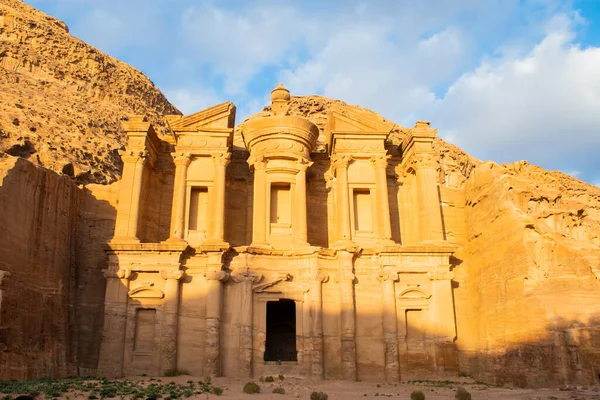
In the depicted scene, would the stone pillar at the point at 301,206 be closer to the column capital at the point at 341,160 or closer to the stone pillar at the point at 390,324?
the column capital at the point at 341,160

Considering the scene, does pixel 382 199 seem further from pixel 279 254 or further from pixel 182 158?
pixel 182 158

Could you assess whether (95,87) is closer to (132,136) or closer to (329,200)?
(132,136)

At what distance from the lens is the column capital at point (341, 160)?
2514cm

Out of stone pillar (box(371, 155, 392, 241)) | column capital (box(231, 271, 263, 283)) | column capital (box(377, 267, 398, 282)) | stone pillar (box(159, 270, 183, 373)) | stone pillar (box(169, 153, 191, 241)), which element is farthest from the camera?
stone pillar (box(371, 155, 392, 241))

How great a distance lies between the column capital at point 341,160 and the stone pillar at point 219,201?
15.2 feet

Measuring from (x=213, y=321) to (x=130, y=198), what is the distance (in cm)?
623

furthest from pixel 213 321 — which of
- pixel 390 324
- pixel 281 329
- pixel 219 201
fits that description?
pixel 390 324

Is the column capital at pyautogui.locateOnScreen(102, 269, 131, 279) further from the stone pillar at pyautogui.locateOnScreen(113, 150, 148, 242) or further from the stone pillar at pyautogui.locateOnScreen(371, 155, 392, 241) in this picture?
the stone pillar at pyautogui.locateOnScreen(371, 155, 392, 241)

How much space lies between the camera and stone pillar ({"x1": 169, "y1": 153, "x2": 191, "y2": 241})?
23.4 metres

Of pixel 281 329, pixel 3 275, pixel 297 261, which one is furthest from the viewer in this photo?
pixel 281 329

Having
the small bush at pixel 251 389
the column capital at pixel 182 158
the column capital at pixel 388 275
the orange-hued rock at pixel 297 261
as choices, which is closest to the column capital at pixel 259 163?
the orange-hued rock at pixel 297 261

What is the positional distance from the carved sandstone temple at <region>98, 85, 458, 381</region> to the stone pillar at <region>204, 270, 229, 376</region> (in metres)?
0.05

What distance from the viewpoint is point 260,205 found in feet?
79.2

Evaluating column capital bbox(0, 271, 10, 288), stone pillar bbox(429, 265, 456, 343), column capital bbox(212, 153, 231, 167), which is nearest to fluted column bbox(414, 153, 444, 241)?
stone pillar bbox(429, 265, 456, 343)
